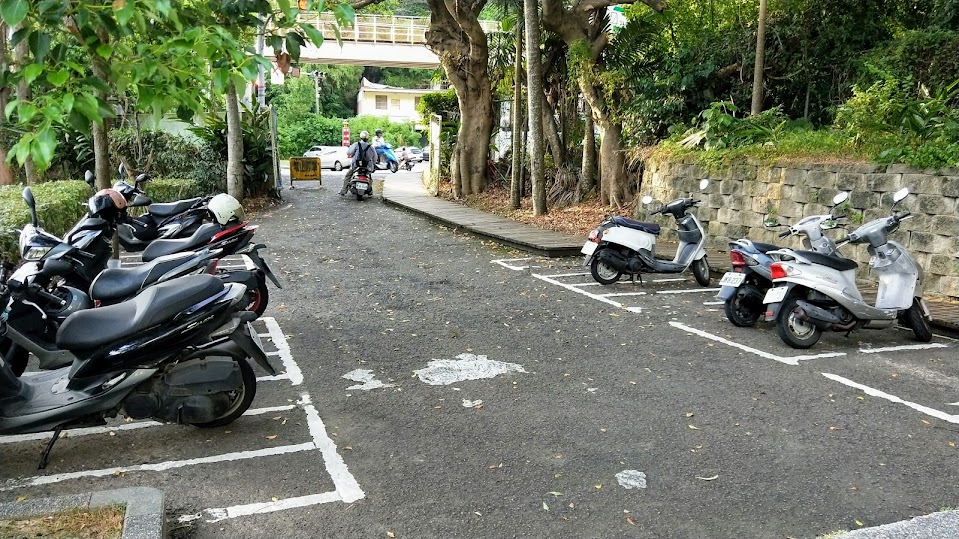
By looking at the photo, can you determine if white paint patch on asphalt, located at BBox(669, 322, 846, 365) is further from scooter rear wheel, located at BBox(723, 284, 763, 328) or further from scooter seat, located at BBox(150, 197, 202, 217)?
scooter seat, located at BBox(150, 197, 202, 217)

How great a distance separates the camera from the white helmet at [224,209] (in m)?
7.16

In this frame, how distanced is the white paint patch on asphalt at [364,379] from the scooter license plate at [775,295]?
332 centimetres

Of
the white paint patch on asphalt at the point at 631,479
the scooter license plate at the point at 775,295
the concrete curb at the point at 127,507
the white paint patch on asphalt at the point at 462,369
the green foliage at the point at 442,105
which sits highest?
the green foliage at the point at 442,105

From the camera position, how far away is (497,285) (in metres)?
9.10

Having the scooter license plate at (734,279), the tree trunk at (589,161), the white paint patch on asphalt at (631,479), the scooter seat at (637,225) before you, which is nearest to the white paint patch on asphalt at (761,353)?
the scooter license plate at (734,279)

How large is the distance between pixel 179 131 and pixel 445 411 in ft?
56.6

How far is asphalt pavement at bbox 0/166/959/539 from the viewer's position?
365 cm

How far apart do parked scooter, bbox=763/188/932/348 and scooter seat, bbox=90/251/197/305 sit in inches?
193

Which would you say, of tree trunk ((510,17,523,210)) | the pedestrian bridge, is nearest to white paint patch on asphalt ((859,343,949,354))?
tree trunk ((510,17,523,210))

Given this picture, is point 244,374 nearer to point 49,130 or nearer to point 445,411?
point 445,411

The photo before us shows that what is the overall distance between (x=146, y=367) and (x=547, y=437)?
7.74 feet

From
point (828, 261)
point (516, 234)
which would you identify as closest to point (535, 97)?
point (516, 234)

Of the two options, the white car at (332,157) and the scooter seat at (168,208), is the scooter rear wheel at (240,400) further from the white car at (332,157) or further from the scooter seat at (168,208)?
the white car at (332,157)

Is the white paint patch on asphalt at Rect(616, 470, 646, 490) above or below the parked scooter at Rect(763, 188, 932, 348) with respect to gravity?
below
